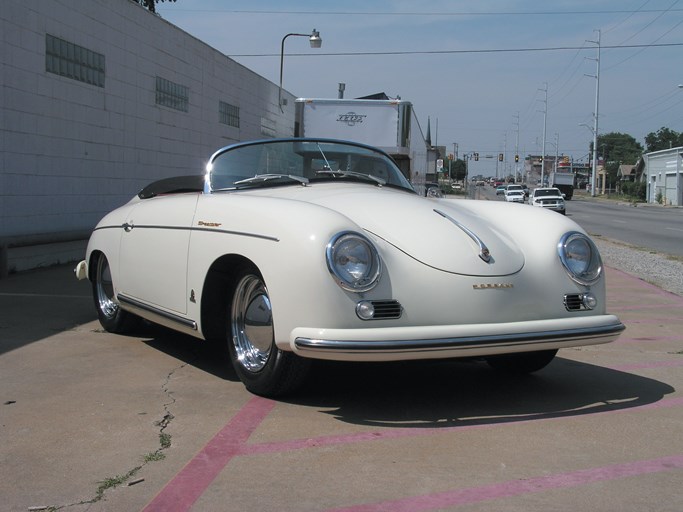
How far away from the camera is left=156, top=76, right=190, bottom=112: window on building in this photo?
14.4 metres

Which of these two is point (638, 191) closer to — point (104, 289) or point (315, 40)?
point (315, 40)

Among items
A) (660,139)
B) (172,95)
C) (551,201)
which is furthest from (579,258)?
(660,139)

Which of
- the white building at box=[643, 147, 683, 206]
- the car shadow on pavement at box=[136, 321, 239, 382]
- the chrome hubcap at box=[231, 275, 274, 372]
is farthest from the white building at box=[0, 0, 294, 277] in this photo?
the white building at box=[643, 147, 683, 206]

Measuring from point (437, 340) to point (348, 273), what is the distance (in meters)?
Answer: 0.55

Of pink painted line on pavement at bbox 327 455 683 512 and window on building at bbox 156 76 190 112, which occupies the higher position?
window on building at bbox 156 76 190 112

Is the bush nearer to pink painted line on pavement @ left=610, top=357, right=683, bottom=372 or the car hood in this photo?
pink painted line on pavement @ left=610, top=357, right=683, bottom=372

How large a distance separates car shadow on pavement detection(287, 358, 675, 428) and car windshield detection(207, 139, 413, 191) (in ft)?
4.37

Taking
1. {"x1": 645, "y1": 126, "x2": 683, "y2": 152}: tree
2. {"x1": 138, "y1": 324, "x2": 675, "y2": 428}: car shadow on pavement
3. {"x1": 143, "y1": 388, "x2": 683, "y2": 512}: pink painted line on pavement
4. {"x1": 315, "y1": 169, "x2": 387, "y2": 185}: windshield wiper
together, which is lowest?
{"x1": 143, "y1": 388, "x2": 683, "y2": 512}: pink painted line on pavement

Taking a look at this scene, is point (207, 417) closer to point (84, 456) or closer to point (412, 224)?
point (84, 456)

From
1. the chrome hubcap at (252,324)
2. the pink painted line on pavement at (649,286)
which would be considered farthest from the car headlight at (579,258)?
the pink painted line on pavement at (649,286)

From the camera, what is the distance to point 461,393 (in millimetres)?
4480

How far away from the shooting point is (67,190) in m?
11.1

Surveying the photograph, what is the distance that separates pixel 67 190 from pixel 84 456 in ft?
27.9

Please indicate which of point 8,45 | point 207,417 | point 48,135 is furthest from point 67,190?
point 207,417
